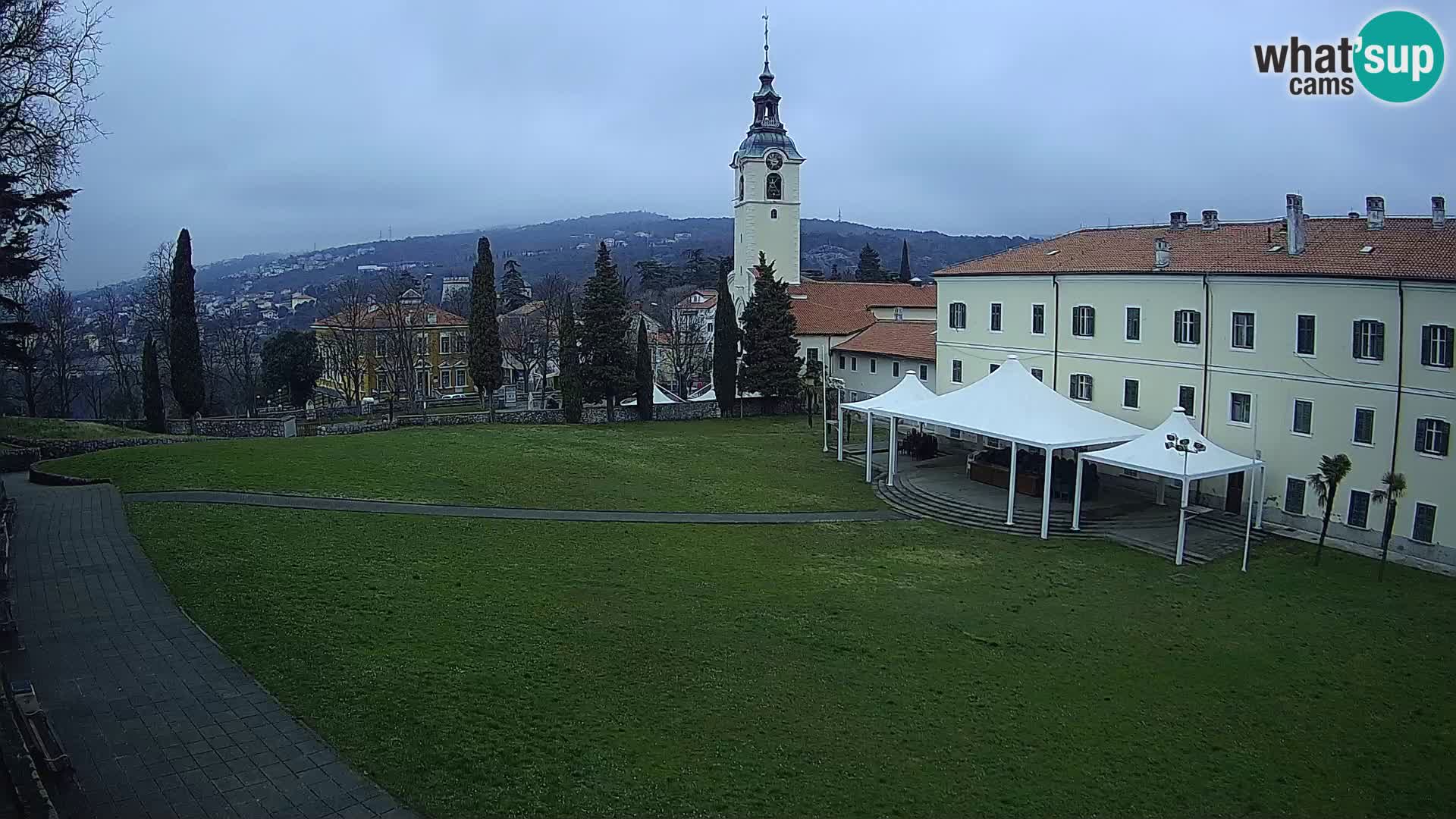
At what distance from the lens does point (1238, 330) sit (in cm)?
2192

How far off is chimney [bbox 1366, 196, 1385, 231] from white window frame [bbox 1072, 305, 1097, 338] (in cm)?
656

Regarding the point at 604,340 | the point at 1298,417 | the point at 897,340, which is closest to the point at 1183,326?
the point at 1298,417

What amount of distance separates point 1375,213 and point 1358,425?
5.73 metres

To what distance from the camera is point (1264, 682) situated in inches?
510

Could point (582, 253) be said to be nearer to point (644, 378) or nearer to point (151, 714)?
point (644, 378)

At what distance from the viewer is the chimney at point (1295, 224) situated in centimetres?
2145

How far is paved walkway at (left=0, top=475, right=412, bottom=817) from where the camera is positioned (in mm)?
8273

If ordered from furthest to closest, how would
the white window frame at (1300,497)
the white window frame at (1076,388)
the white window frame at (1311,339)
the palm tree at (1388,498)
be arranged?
the white window frame at (1076,388), the white window frame at (1300,497), the white window frame at (1311,339), the palm tree at (1388,498)

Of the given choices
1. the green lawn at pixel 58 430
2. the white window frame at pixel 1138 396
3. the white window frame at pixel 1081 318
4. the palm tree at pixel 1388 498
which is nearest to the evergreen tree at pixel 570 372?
the green lawn at pixel 58 430

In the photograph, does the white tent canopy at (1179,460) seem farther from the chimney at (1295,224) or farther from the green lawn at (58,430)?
the green lawn at (58,430)

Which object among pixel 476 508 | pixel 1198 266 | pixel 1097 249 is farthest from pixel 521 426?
pixel 1198 266

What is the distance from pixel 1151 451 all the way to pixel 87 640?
66.5ft

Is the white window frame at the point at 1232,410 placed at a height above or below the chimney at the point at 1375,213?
below

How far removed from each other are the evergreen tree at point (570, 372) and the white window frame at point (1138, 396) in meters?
20.7
